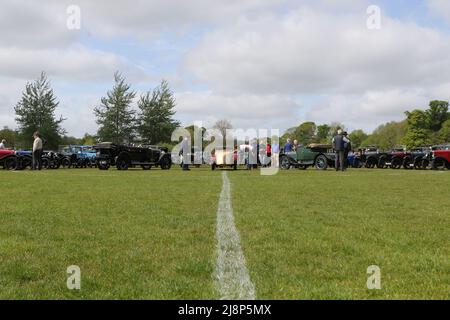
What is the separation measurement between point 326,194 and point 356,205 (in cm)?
225

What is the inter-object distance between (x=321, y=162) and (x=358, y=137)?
113 metres

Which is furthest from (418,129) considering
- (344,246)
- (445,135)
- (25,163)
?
(344,246)

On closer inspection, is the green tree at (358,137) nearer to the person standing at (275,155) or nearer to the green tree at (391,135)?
the green tree at (391,135)

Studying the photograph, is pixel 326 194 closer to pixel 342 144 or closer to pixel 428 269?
pixel 428 269

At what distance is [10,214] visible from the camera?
8.16 m

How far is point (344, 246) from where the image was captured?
5.58 meters

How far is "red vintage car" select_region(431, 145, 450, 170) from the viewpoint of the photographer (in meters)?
29.6

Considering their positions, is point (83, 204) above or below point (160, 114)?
below

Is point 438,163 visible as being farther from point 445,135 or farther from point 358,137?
point 358,137

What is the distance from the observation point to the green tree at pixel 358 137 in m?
135

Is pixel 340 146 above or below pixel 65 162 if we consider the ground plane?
above

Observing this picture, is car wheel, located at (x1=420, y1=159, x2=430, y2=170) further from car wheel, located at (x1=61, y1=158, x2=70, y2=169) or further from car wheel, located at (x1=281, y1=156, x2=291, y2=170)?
car wheel, located at (x1=61, y1=158, x2=70, y2=169)
